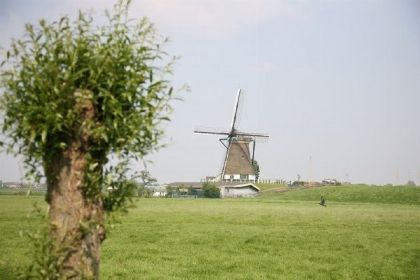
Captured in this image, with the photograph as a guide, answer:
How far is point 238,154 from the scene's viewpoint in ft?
406

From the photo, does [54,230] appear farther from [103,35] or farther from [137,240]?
[137,240]

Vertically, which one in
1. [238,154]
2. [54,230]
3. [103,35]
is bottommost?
[54,230]

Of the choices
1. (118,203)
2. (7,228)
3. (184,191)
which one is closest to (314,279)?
(118,203)

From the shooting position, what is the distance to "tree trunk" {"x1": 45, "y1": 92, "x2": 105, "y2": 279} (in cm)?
481

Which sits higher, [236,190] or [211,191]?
[236,190]

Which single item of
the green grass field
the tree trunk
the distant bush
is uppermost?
the distant bush

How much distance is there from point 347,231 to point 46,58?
32449 mm

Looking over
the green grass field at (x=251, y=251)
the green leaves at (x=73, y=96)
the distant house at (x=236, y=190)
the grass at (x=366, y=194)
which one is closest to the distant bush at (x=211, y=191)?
the distant house at (x=236, y=190)

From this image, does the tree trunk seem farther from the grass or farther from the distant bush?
the distant bush

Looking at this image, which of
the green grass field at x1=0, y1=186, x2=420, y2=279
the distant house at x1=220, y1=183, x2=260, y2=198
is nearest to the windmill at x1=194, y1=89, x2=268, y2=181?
the distant house at x1=220, y1=183, x2=260, y2=198

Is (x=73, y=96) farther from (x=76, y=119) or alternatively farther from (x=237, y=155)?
(x=237, y=155)

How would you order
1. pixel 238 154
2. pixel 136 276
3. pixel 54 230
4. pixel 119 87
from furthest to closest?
pixel 238 154, pixel 136 276, pixel 119 87, pixel 54 230

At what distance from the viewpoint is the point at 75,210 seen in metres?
4.85

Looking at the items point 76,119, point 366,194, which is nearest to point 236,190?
point 366,194
